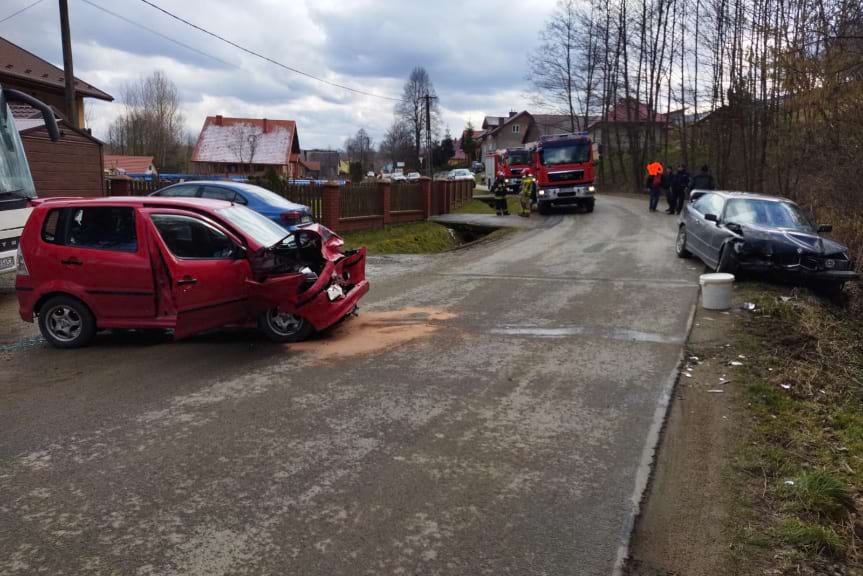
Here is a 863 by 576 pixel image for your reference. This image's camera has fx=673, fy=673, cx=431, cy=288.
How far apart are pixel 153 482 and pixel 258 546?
1.10 metres

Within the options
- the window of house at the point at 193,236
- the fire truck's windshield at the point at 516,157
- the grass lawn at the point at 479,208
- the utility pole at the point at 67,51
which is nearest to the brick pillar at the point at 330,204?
the utility pole at the point at 67,51

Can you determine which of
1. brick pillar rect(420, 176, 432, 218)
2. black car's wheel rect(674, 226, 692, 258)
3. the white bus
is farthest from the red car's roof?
brick pillar rect(420, 176, 432, 218)

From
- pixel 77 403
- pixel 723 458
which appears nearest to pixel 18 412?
pixel 77 403

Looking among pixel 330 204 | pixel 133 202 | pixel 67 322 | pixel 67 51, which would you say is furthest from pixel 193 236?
pixel 67 51

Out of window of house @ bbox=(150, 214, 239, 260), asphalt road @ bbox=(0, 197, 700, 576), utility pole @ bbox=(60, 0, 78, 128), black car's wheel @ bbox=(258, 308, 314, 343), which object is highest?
utility pole @ bbox=(60, 0, 78, 128)

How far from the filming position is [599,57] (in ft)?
174

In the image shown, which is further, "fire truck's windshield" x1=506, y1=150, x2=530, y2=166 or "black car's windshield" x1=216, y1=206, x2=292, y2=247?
"fire truck's windshield" x1=506, y1=150, x2=530, y2=166

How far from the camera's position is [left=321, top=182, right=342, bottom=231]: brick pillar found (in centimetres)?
1906

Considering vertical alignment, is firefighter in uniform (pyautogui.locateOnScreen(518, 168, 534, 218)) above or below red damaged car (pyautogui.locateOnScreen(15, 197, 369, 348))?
above

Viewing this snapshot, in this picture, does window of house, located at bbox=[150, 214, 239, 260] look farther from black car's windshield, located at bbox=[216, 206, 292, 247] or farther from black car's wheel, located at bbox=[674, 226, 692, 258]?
black car's wheel, located at bbox=[674, 226, 692, 258]

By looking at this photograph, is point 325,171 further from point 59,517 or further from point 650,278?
point 59,517

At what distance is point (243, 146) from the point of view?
70.9 meters

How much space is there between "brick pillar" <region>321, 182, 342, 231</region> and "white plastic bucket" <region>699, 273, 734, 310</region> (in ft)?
38.9

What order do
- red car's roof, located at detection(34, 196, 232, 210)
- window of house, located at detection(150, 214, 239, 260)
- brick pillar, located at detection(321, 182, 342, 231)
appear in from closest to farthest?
1. window of house, located at detection(150, 214, 239, 260)
2. red car's roof, located at detection(34, 196, 232, 210)
3. brick pillar, located at detection(321, 182, 342, 231)
